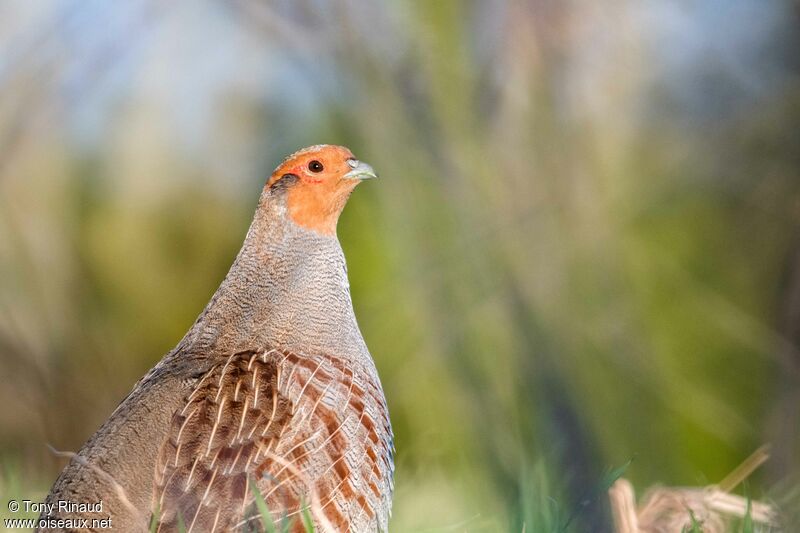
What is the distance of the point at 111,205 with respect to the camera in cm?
494

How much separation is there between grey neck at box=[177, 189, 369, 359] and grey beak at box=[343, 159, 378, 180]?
209mm

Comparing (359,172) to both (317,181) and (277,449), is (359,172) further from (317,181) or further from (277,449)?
(277,449)

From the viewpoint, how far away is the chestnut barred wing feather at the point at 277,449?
92.7 inches

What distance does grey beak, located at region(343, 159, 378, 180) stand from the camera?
313cm

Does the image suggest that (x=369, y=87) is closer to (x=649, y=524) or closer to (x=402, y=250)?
(x=402, y=250)

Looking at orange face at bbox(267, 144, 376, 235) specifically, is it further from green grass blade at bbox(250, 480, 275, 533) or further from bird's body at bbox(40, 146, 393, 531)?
green grass blade at bbox(250, 480, 275, 533)

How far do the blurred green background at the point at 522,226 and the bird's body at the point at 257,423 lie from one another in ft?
2.21

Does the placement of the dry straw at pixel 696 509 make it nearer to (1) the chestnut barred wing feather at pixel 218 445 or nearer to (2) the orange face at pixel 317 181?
(1) the chestnut barred wing feather at pixel 218 445

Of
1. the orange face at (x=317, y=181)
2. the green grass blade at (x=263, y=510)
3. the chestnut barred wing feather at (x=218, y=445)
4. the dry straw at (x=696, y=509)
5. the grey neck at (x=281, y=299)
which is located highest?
the orange face at (x=317, y=181)

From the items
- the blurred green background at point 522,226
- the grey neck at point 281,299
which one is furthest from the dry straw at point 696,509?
the grey neck at point 281,299

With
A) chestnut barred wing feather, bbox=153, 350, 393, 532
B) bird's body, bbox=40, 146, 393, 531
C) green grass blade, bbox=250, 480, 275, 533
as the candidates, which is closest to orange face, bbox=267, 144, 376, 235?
bird's body, bbox=40, 146, 393, 531

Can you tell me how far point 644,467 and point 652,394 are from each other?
0.37 m

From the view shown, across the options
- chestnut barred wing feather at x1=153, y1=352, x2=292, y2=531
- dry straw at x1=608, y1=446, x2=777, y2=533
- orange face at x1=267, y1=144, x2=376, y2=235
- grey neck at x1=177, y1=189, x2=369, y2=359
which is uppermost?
orange face at x1=267, y1=144, x2=376, y2=235

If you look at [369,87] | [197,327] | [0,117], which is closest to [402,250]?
[369,87]
